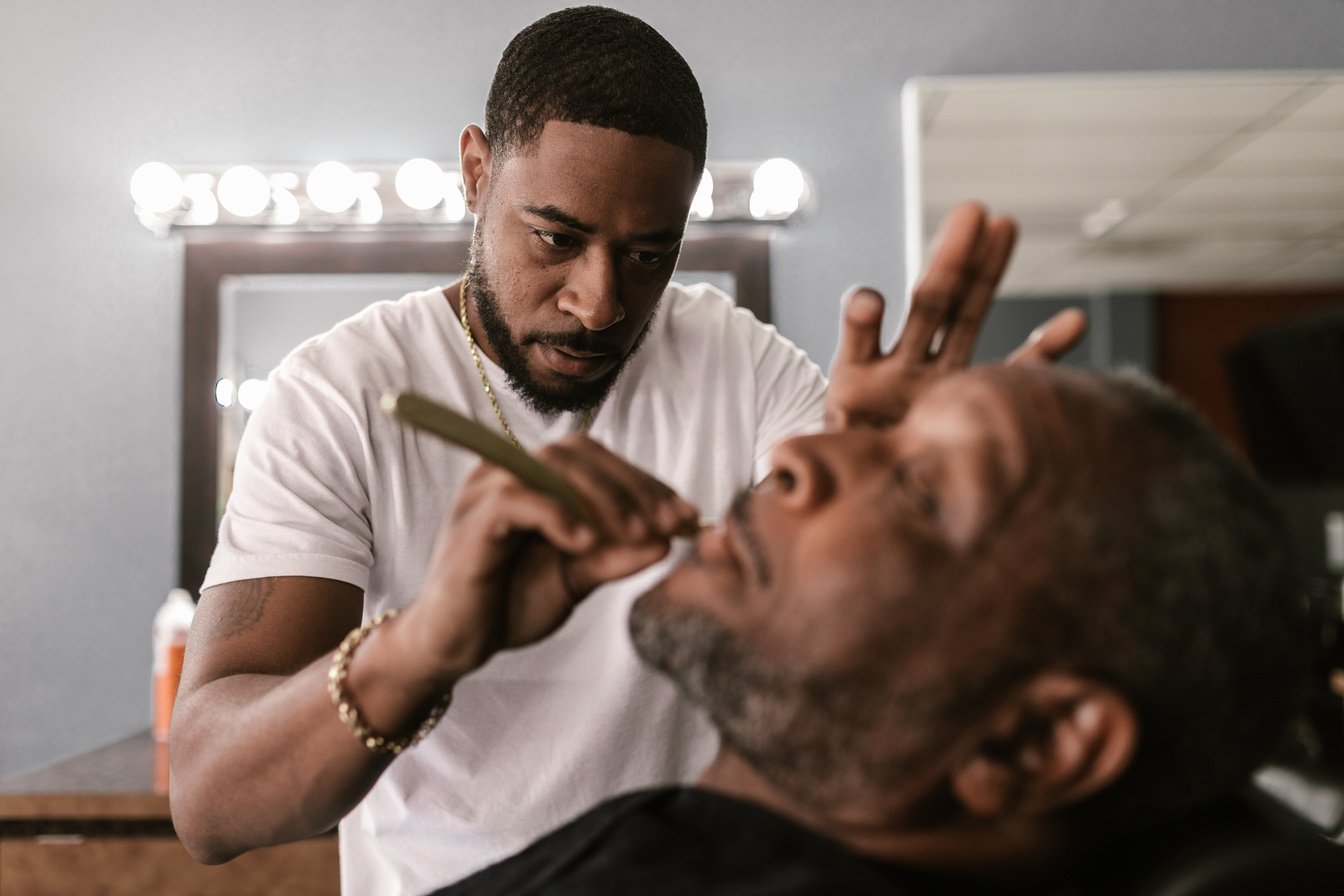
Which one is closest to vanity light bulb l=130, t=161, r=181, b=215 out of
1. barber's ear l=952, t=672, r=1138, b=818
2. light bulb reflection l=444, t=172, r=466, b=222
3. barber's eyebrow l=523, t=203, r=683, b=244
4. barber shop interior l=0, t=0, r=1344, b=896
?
barber shop interior l=0, t=0, r=1344, b=896

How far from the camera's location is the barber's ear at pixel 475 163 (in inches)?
51.6

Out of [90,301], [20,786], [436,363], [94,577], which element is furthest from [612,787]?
[90,301]

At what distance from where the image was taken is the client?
766 mm

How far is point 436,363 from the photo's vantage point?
1323 millimetres

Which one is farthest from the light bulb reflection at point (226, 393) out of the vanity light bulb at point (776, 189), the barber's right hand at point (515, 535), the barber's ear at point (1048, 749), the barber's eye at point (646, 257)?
the barber's ear at point (1048, 749)

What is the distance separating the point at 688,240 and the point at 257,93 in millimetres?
1001

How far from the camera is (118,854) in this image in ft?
5.96

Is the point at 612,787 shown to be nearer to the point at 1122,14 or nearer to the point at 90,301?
the point at 90,301

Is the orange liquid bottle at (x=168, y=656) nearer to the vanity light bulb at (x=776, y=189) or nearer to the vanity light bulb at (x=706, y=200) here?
the vanity light bulb at (x=706, y=200)

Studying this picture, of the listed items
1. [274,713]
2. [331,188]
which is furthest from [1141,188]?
[274,713]

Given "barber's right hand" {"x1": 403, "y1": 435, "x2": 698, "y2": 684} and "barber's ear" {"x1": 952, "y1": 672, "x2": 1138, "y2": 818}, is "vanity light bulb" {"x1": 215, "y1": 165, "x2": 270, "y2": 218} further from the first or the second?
"barber's ear" {"x1": 952, "y1": 672, "x2": 1138, "y2": 818}

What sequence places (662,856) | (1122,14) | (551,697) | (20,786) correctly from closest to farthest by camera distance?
(662,856) → (551,697) → (20,786) → (1122,14)

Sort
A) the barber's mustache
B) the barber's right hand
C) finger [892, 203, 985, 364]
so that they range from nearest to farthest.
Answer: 1. the barber's right hand
2. finger [892, 203, 985, 364]
3. the barber's mustache

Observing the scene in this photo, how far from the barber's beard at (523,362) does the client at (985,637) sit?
46cm
